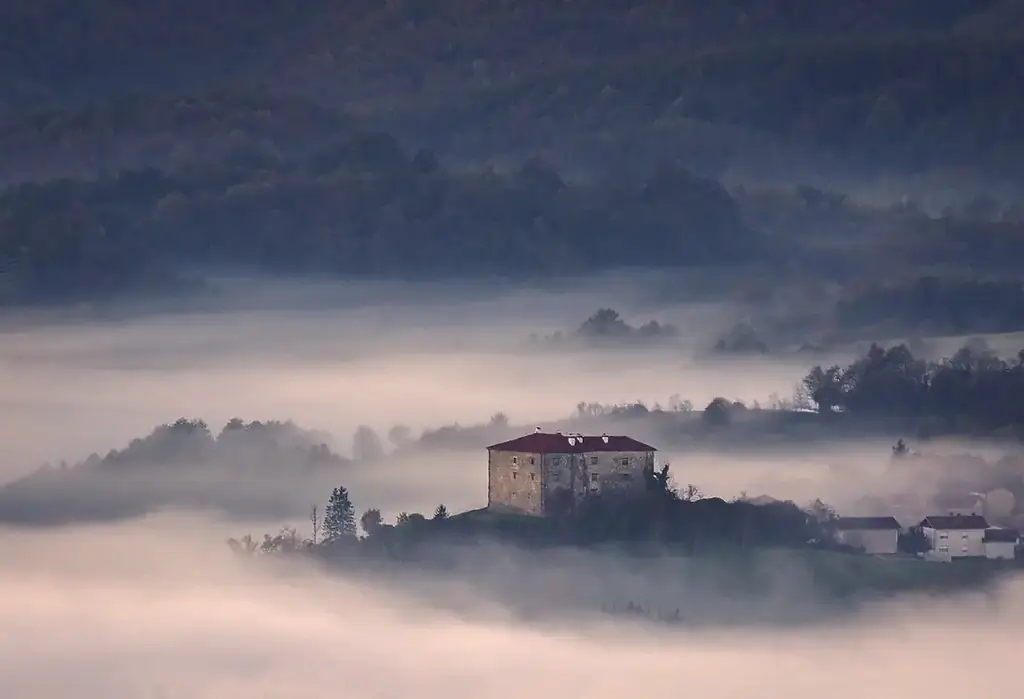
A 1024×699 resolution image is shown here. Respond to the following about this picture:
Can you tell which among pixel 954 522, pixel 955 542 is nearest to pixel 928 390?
pixel 954 522

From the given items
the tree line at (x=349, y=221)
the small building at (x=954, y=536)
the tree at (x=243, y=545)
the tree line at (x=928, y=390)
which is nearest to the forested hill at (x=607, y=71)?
the tree line at (x=349, y=221)

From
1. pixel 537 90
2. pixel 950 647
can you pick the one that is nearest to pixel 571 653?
pixel 950 647

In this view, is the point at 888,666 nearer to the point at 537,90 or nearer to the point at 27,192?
the point at 537,90

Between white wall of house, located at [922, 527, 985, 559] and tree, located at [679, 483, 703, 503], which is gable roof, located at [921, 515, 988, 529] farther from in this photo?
tree, located at [679, 483, 703, 503]

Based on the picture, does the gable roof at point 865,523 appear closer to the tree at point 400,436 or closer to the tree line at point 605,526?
the tree line at point 605,526

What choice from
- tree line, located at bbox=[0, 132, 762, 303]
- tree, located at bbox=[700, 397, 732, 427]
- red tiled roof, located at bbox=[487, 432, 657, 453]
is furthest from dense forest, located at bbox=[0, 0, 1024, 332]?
red tiled roof, located at bbox=[487, 432, 657, 453]

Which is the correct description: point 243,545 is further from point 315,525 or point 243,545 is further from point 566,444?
point 566,444
